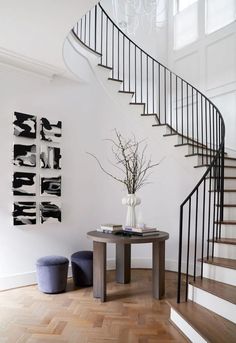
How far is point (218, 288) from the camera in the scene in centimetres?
255

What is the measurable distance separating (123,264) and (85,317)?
1.11m

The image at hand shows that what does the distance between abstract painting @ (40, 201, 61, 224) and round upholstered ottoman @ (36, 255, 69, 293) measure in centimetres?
59

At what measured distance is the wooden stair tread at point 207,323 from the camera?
2.04 metres

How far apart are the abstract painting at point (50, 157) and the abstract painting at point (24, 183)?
8.4 inches

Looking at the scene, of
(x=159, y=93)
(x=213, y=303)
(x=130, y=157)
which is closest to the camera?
(x=213, y=303)

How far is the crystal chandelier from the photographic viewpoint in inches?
151

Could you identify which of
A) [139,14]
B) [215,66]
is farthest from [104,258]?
[215,66]

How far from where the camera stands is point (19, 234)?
11.7 feet

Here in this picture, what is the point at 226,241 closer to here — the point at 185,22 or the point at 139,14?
the point at 139,14

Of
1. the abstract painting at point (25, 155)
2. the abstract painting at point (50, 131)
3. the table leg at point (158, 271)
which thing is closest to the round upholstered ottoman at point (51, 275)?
the table leg at point (158, 271)

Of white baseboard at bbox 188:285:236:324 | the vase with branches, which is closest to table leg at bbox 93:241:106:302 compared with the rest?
white baseboard at bbox 188:285:236:324

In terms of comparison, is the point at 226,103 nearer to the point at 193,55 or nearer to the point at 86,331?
the point at 193,55

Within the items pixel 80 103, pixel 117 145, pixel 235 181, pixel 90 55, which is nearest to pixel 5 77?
pixel 80 103

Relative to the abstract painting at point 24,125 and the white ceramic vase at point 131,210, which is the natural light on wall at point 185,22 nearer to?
the abstract painting at point 24,125
